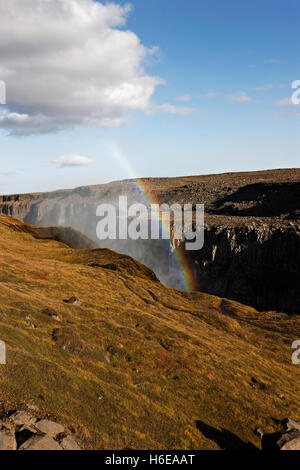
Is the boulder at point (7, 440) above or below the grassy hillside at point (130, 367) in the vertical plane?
above

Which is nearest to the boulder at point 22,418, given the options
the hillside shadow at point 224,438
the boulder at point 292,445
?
the hillside shadow at point 224,438

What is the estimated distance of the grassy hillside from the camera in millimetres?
22031

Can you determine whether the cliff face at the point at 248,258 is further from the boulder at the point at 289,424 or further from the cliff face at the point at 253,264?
the boulder at the point at 289,424

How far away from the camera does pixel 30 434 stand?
1677 centimetres

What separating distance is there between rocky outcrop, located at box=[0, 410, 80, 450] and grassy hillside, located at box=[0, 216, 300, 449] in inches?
47.4

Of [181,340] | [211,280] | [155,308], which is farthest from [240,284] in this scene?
[181,340]

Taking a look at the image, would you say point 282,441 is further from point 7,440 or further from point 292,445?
point 7,440

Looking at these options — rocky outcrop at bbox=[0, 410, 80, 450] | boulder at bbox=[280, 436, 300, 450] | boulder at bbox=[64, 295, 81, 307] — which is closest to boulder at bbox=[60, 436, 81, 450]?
rocky outcrop at bbox=[0, 410, 80, 450]

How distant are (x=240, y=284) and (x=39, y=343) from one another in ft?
312

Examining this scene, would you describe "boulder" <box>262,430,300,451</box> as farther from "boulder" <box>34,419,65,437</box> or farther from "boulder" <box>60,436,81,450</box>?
"boulder" <box>34,419,65,437</box>

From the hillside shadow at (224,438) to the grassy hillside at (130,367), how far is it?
11cm

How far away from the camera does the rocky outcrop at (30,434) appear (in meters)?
15.9

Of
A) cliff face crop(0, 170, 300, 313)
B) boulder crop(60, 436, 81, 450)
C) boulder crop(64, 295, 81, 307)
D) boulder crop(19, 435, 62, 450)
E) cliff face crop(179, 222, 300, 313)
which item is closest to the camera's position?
boulder crop(19, 435, 62, 450)

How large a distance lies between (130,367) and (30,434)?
16.6 meters
